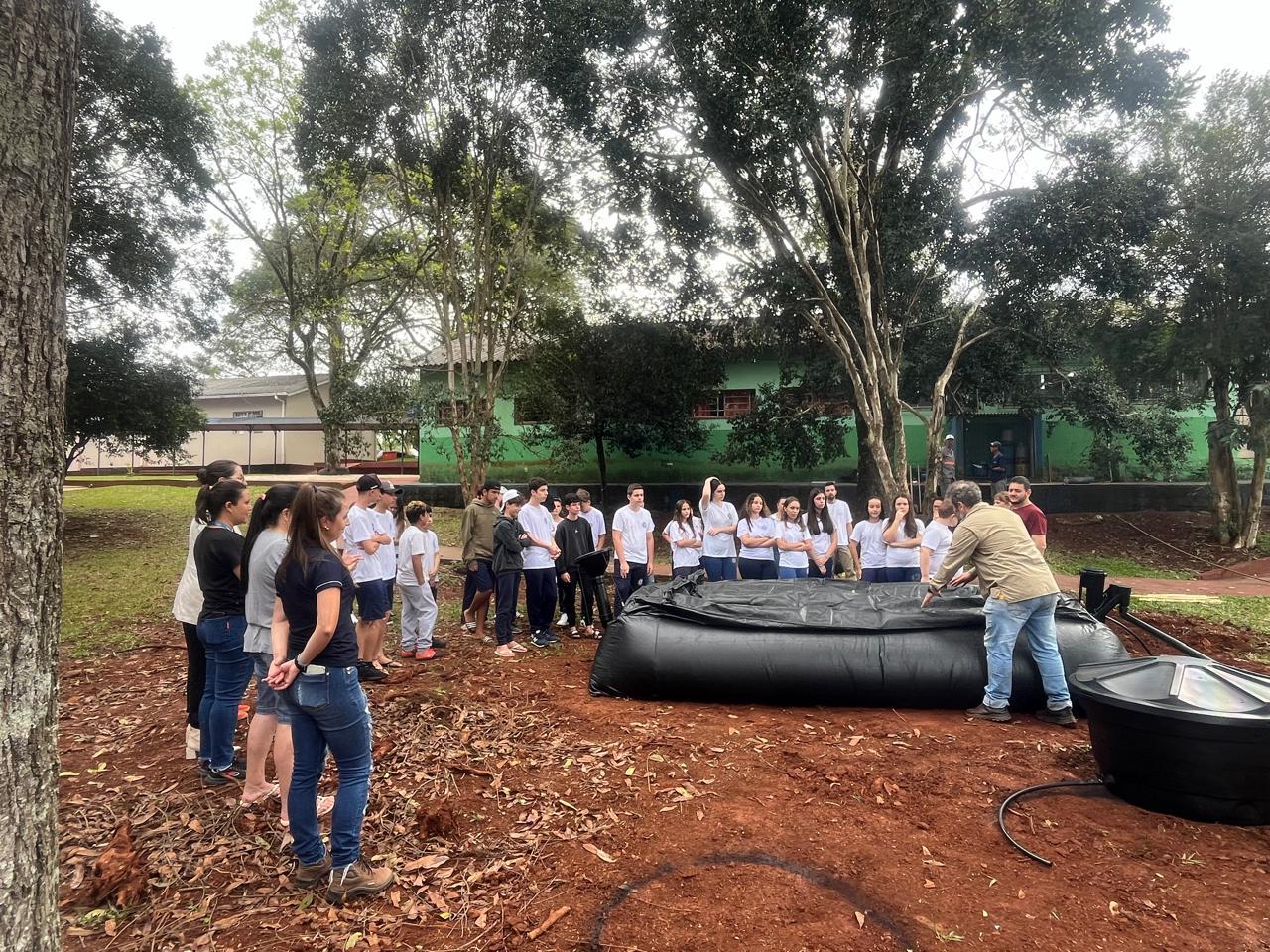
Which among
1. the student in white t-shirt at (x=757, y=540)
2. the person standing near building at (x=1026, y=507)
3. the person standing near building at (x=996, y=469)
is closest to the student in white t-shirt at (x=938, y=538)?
the person standing near building at (x=1026, y=507)

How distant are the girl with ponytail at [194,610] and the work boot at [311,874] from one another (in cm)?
159

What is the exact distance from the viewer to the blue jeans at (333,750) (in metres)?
3.01

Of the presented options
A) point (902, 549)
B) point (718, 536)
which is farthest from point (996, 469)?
point (718, 536)

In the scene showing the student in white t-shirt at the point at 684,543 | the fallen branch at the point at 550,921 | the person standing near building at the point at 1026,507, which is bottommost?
the fallen branch at the point at 550,921

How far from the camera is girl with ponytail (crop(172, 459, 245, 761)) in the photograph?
14.0 ft

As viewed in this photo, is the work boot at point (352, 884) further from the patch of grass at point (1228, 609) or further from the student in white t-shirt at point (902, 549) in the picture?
the patch of grass at point (1228, 609)

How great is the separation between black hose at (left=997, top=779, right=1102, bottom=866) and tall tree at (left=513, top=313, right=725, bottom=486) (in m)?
12.7

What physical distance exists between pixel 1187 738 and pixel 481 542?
19.7ft

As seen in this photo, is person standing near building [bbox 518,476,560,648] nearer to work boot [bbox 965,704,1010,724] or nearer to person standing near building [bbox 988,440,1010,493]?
work boot [bbox 965,704,1010,724]

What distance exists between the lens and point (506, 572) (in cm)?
711

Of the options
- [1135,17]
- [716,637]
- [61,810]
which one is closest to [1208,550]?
[1135,17]

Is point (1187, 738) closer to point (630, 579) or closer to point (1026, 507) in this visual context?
point (1026, 507)

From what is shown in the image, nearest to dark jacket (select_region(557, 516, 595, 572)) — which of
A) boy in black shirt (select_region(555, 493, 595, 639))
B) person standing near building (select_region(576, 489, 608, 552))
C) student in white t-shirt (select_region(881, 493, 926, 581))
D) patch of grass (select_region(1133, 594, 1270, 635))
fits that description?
boy in black shirt (select_region(555, 493, 595, 639))

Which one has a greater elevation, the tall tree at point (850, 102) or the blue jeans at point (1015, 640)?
the tall tree at point (850, 102)
